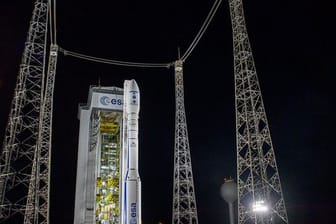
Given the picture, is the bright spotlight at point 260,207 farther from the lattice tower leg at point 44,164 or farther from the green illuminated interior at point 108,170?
the green illuminated interior at point 108,170

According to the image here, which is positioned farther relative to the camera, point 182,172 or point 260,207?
point 182,172

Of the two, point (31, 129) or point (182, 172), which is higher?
point (31, 129)

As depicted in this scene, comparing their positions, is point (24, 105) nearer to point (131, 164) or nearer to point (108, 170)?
point (131, 164)

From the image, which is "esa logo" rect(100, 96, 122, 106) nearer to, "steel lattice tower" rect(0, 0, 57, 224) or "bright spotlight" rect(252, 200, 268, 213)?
"steel lattice tower" rect(0, 0, 57, 224)

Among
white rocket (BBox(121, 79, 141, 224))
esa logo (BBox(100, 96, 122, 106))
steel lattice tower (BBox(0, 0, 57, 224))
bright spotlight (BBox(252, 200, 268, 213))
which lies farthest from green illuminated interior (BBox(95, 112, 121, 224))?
bright spotlight (BBox(252, 200, 268, 213))

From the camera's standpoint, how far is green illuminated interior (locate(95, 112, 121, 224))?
40.6 metres

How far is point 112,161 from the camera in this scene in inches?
1698

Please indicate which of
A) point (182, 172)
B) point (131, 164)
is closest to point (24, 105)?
point (131, 164)

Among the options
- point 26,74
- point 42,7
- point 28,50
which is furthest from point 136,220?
point 42,7

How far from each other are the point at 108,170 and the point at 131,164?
17.4 metres

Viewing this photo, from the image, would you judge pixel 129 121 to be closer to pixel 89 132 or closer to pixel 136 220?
pixel 136 220

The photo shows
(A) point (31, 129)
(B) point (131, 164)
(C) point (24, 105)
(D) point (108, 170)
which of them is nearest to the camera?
(B) point (131, 164)

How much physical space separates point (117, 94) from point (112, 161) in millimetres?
7354

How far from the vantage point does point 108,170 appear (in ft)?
141
